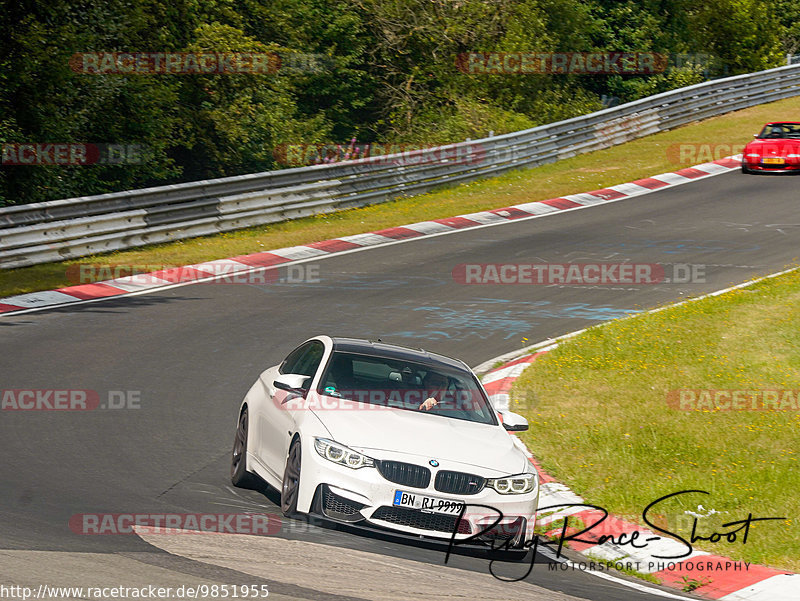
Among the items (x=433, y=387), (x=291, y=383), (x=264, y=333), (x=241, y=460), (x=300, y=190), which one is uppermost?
(x=291, y=383)

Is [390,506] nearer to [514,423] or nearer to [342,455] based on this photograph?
[342,455]

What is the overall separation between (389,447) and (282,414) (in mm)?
1212

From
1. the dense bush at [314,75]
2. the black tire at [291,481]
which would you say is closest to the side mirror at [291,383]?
the black tire at [291,481]

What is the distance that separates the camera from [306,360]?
392 inches

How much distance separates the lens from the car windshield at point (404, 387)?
30.5ft

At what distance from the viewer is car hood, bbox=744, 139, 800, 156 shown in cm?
2922

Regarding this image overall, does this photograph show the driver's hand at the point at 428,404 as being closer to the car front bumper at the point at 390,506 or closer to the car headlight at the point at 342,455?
the car front bumper at the point at 390,506

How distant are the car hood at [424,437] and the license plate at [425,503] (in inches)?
11.0

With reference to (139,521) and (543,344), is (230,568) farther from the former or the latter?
(543,344)

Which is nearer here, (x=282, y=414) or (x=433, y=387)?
(x=282, y=414)

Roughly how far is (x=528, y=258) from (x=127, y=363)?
9412 millimetres

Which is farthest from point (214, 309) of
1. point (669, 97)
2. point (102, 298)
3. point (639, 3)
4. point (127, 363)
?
point (639, 3)

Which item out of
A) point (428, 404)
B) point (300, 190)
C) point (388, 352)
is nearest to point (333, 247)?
point (300, 190)

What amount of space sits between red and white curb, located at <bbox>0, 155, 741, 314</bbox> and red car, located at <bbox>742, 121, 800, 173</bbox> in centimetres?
100
